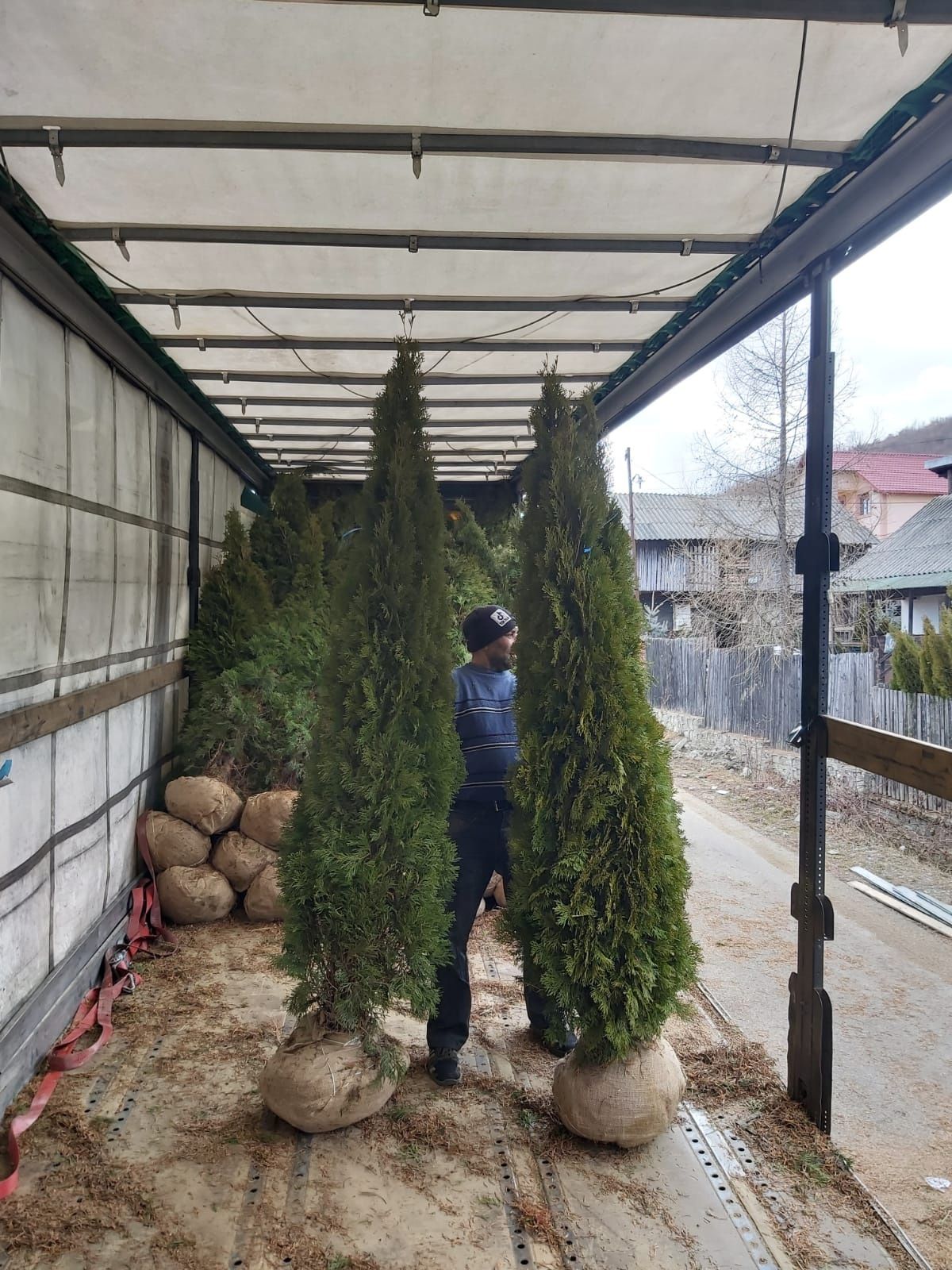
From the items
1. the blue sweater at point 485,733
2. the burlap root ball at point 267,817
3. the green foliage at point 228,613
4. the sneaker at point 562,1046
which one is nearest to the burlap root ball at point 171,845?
the burlap root ball at point 267,817

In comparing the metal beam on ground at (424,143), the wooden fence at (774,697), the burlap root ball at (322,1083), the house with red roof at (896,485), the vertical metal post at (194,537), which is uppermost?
the house with red roof at (896,485)

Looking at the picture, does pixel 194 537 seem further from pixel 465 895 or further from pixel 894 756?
pixel 894 756

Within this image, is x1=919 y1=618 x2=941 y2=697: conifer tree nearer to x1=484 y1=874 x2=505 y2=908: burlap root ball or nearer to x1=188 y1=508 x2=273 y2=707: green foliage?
x1=484 y1=874 x2=505 y2=908: burlap root ball

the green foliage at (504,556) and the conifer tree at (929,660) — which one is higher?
the green foliage at (504,556)

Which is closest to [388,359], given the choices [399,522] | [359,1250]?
[399,522]

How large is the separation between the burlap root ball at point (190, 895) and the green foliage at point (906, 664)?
6.54 meters

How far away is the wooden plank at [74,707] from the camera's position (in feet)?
8.97

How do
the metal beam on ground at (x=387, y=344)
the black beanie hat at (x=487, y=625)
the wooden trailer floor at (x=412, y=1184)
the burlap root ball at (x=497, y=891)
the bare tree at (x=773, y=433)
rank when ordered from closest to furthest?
the wooden trailer floor at (x=412, y=1184), the black beanie hat at (x=487, y=625), the metal beam on ground at (x=387, y=344), the burlap root ball at (x=497, y=891), the bare tree at (x=773, y=433)

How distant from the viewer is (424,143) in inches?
86.0

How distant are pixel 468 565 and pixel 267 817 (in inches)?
153

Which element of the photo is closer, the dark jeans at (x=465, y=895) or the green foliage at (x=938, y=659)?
the dark jeans at (x=465, y=895)

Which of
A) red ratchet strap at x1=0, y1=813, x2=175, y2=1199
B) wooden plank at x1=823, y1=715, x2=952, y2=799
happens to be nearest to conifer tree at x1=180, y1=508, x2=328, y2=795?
red ratchet strap at x1=0, y1=813, x2=175, y2=1199

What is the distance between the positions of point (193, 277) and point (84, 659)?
1.73 m

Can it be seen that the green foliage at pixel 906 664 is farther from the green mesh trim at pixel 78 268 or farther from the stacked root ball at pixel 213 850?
the green mesh trim at pixel 78 268
